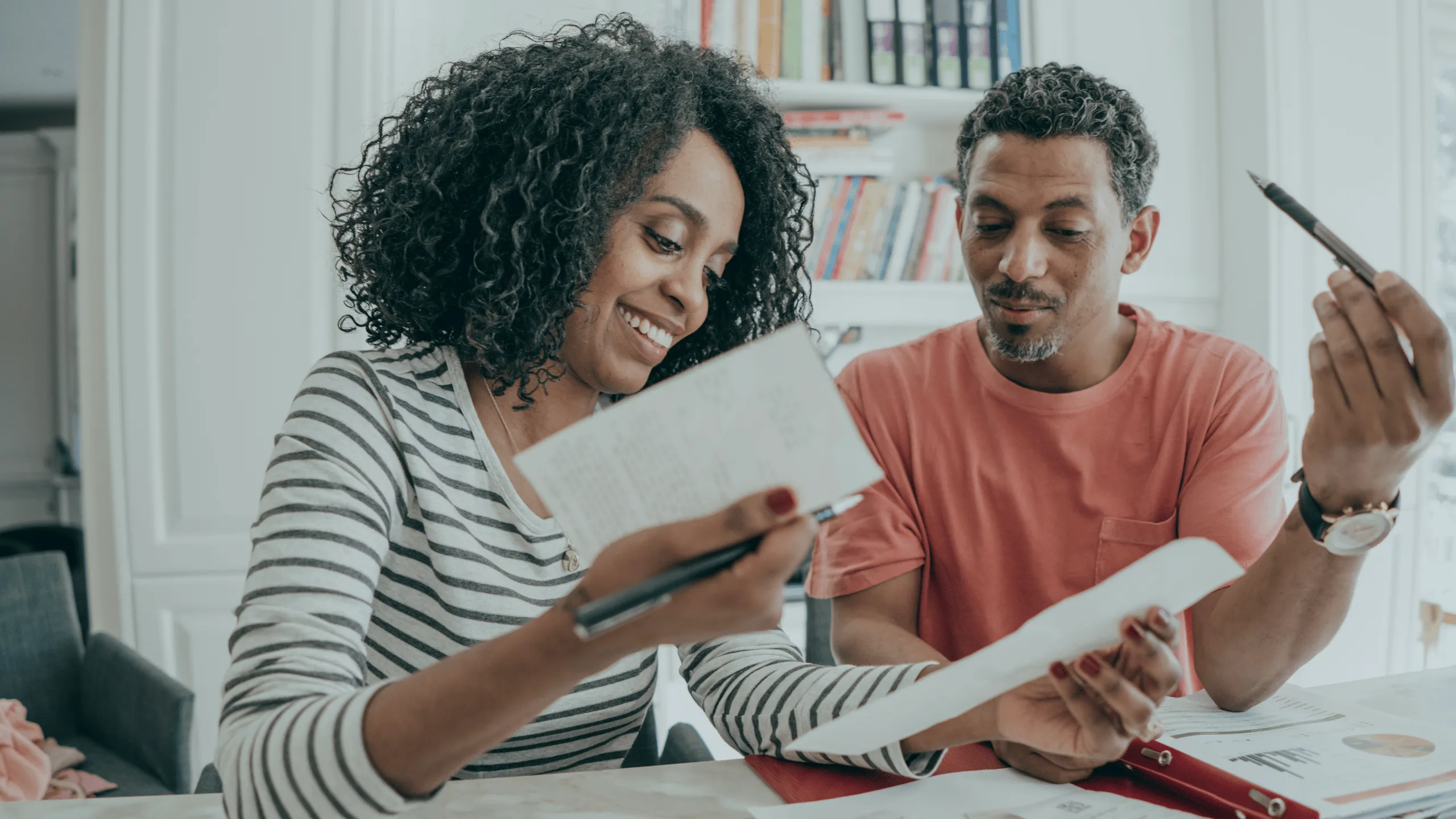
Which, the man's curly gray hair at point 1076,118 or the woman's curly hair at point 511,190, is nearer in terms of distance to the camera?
the woman's curly hair at point 511,190

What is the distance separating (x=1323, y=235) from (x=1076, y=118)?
0.53m

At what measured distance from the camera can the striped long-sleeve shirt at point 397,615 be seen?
640mm

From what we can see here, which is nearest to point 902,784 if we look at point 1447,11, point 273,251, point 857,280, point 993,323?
point 993,323

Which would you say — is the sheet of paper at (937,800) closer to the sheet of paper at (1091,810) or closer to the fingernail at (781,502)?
the sheet of paper at (1091,810)

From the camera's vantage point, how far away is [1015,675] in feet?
2.15

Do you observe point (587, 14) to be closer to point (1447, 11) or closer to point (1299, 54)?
point (1299, 54)

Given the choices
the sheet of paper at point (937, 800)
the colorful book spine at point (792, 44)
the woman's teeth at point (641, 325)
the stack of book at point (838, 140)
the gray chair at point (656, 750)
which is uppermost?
the colorful book spine at point (792, 44)

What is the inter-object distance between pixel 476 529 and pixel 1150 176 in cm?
106

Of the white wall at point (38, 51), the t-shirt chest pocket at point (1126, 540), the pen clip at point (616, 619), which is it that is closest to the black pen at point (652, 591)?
the pen clip at point (616, 619)

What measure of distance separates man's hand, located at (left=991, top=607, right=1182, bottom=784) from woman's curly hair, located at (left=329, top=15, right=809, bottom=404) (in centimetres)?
58

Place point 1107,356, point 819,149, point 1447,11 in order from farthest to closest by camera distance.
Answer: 1. point 1447,11
2. point 819,149
3. point 1107,356

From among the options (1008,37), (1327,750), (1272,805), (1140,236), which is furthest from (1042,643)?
(1008,37)

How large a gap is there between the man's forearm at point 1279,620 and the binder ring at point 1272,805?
0.82 ft

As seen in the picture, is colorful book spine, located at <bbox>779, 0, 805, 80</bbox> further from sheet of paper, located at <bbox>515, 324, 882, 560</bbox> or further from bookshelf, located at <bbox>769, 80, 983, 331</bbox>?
sheet of paper, located at <bbox>515, 324, 882, 560</bbox>
